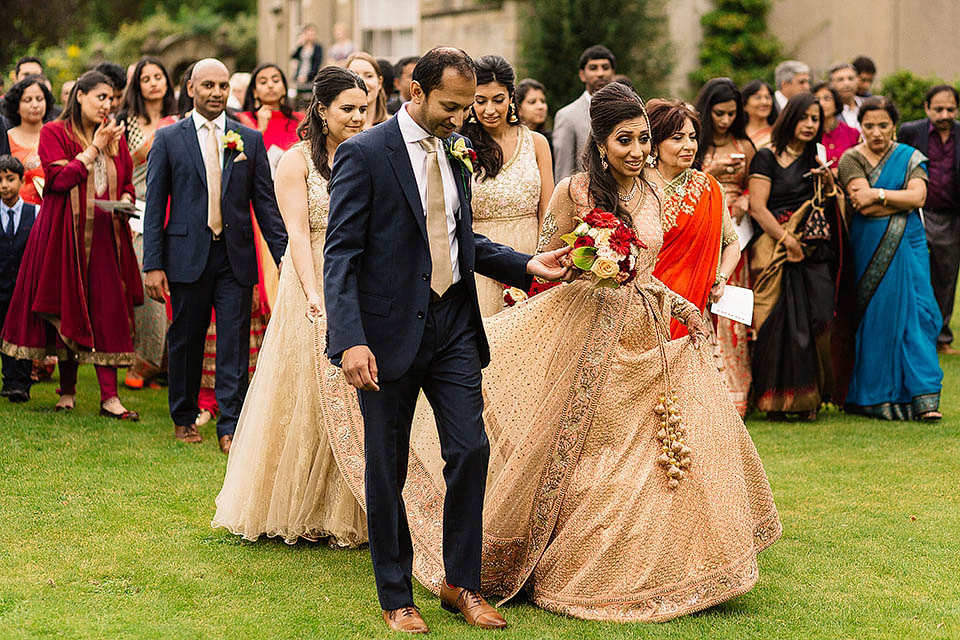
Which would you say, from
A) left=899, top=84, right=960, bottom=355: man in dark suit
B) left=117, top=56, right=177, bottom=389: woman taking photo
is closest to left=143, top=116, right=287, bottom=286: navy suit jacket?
left=117, top=56, right=177, bottom=389: woman taking photo

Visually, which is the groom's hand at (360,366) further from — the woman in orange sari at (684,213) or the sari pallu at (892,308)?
the sari pallu at (892,308)

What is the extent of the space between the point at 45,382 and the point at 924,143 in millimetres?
8228

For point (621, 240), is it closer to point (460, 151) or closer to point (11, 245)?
point (460, 151)

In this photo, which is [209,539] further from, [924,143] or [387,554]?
[924,143]

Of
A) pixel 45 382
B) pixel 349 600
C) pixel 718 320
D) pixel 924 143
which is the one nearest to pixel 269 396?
pixel 349 600

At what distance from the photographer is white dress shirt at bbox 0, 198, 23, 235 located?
9.73 m

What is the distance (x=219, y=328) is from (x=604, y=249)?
150 inches

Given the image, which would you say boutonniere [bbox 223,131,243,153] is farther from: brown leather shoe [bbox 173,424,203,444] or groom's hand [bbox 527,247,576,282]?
groom's hand [bbox 527,247,576,282]

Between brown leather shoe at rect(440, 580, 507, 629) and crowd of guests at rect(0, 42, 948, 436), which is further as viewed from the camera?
crowd of guests at rect(0, 42, 948, 436)

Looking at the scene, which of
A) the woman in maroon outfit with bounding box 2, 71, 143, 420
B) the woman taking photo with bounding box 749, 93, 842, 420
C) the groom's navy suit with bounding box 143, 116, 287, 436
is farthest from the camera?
the woman taking photo with bounding box 749, 93, 842, 420

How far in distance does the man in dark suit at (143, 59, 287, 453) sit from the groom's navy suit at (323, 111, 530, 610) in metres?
3.29

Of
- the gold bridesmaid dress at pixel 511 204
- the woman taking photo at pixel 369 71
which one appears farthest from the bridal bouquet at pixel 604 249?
the woman taking photo at pixel 369 71

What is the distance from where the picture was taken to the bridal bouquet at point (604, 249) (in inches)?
194

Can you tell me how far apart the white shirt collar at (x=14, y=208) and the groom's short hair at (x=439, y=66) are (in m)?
6.11
